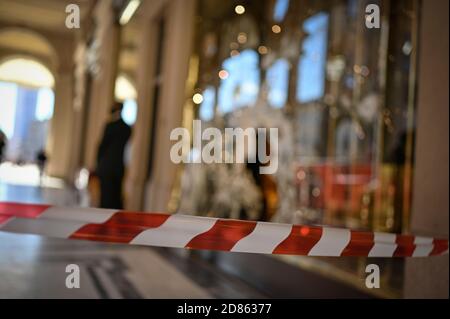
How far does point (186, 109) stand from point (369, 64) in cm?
271

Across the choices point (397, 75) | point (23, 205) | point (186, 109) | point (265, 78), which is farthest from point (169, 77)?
point (23, 205)

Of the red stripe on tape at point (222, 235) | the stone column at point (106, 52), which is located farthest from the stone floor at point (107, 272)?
the stone column at point (106, 52)

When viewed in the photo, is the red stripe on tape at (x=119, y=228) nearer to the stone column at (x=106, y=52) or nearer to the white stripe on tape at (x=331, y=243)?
the white stripe on tape at (x=331, y=243)

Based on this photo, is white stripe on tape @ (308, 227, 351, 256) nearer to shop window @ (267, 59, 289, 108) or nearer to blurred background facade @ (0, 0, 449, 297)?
blurred background facade @ (0, 0, 449, 297)

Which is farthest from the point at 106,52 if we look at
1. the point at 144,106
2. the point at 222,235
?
the point at 222,235

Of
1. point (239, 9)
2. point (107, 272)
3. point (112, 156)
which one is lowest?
point (107, 272)

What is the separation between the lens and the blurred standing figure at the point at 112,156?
481 centimetres

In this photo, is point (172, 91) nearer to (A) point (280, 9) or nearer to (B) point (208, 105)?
(B) point (208, 105)

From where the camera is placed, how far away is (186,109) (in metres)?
6.55

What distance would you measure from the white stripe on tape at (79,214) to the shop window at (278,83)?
3.76 m

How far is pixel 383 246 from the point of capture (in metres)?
2.02

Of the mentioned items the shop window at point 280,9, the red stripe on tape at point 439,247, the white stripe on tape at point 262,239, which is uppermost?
the shop window at point 280,9

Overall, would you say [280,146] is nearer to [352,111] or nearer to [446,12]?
[352,111]

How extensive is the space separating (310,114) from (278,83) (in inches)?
26.0
